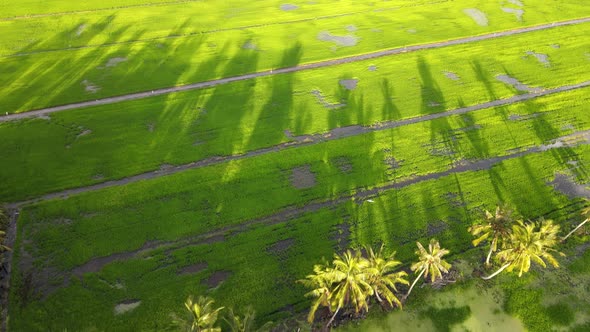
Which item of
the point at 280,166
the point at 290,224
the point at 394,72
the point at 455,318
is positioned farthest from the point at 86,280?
the point at 394,72

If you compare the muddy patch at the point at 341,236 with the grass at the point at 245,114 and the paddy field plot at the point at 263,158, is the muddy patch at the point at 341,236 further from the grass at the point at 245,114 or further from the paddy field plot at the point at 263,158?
the grass at the point at 245,114

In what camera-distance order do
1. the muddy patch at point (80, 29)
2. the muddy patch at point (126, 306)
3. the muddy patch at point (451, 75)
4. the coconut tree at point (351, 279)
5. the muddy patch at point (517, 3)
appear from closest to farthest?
the coconut tree at point (351, 279) < the muddy patch at point (126, 306) < the muddy patch at point (451, 75) < the muddy patch at point (80, 29) < the muddy patch at point (517, 3)

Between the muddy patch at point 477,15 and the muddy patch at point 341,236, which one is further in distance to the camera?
the muddy patch at point 477,15

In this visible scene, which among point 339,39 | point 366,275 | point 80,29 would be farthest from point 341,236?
point 80,29

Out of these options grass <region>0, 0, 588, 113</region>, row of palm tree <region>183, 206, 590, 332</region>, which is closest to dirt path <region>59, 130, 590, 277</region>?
row of palm tree <region>183, 206, 590, 332</region>

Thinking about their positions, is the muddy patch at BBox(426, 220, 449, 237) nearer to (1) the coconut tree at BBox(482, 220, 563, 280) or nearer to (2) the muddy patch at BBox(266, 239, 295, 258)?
(1) the coconut tree at BBox(482, 220, 563, 280)

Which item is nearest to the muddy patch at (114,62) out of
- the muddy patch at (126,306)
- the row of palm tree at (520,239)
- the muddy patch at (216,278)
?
the muddy patch at (126,306)
